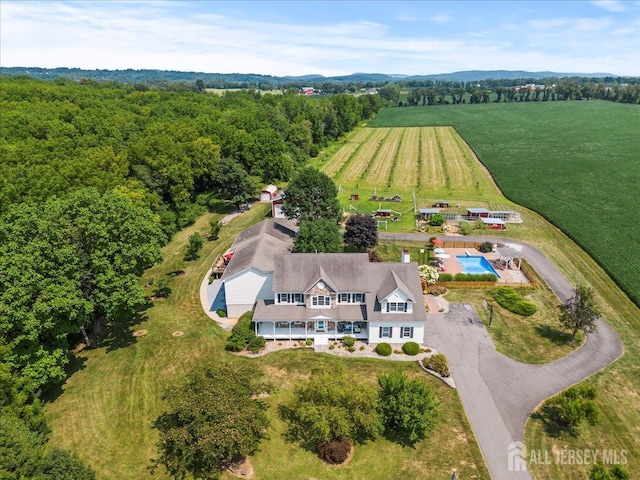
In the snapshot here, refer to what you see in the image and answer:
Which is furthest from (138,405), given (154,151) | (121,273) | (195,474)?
(154,151)

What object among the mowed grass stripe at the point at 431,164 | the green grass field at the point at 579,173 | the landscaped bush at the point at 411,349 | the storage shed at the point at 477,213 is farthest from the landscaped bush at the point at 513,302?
the mowed grass stripe at the point at 431,164

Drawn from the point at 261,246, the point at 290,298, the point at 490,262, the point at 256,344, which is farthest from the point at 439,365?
the point at 490,262

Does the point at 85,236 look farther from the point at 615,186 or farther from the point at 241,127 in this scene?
the point at 615,186

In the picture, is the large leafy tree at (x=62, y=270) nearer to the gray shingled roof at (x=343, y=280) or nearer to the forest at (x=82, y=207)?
the forest at (x=82, y=207)

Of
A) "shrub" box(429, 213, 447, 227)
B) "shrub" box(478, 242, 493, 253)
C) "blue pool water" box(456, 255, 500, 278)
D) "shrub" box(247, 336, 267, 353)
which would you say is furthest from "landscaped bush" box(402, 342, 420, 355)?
"shrub" box(429, 213, 447, 227)

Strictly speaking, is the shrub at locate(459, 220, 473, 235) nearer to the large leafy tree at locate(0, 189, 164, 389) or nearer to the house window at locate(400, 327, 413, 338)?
the house window at locate(400, 327, 413, 338)

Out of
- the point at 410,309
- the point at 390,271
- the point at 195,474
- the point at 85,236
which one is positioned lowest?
the point at 195,474

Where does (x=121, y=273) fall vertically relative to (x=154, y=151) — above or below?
below
